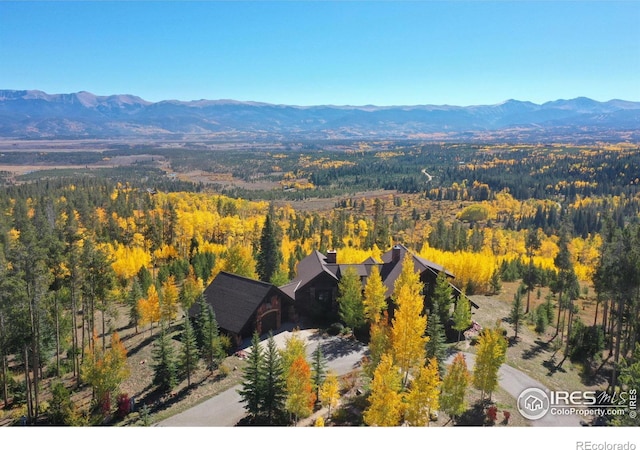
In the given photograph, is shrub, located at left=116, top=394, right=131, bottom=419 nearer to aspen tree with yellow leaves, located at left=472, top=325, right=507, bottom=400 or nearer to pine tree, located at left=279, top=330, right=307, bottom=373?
pine tree, located at left=279, top=330, right=307, bottom=373

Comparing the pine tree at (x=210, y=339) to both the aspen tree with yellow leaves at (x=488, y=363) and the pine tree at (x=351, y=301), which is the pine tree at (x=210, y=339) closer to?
the pine tree at (x=351, y=301)

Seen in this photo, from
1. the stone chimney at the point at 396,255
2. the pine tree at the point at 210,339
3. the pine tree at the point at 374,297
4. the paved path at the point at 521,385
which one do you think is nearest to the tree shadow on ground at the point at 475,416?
the paved path at the point at 521,385

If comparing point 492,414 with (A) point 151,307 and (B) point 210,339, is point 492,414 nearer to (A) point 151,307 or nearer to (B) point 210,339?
(B) point 210,339

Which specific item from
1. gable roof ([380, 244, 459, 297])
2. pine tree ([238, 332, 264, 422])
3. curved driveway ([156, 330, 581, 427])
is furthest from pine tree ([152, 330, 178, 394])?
gable roof ([380, 244, 459, 297])

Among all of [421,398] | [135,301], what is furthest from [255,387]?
[135,301]
